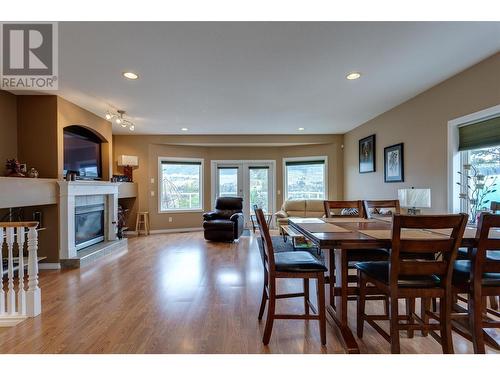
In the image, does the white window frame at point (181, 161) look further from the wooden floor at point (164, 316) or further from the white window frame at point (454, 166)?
the white window frame at point (454, 166)

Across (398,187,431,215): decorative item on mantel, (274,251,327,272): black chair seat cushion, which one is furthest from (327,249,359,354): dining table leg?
(398,187,431,215): decorative item on mantel

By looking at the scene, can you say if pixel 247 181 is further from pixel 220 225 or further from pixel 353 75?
pixel 353 75

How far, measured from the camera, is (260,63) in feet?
9.43

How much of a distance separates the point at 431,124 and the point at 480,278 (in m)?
2.78

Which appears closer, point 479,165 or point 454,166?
point 479,165

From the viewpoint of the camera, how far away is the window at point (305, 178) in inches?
283

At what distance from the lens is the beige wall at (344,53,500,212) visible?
9.39 ft

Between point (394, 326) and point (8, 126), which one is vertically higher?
point (8, 126)

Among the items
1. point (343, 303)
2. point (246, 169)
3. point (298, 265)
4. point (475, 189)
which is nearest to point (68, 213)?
point (298, 265)

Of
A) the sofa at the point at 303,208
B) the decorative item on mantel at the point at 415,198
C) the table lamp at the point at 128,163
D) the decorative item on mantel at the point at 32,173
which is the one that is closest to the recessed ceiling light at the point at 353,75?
the decorative item on mantel at the point at 415,198

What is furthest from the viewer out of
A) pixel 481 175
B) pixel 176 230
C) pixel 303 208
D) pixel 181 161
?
pixel 181 161

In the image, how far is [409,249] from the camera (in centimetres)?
156

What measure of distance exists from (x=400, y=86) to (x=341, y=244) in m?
3.01

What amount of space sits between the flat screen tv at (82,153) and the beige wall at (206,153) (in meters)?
1.33
